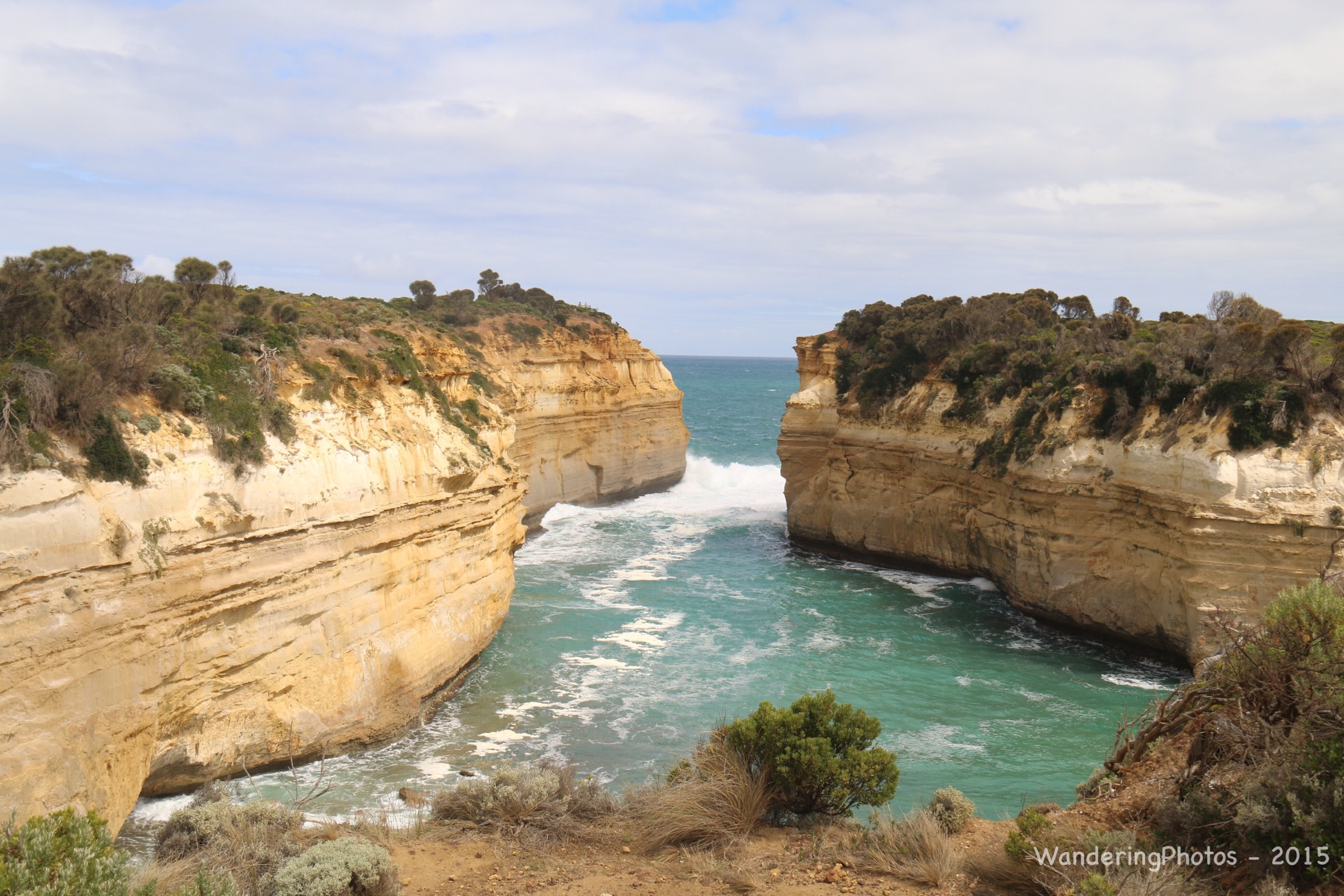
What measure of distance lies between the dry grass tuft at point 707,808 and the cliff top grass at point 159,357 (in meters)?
6.70

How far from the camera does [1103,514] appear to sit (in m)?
18.6

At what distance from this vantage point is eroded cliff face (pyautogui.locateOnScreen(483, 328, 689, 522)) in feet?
108

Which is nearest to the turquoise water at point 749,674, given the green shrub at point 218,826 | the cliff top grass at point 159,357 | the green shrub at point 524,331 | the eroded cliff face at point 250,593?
the eroded cliff face at point 250,593

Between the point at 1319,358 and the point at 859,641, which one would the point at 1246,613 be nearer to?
the point at 1319,358

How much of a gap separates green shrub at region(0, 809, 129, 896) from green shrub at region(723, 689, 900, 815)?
553 cm

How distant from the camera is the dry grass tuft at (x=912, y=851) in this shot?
279 inches

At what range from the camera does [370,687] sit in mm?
12891

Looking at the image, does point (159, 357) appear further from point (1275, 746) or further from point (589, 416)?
point (589, 416)

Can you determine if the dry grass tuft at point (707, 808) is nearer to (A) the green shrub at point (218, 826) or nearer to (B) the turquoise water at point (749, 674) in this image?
(B) the turquoise water at point (749, 674)

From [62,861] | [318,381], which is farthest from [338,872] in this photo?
[318,381]

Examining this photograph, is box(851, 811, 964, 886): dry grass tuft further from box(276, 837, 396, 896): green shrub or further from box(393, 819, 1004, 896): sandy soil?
box(276, 837, 396, 896): green shrub

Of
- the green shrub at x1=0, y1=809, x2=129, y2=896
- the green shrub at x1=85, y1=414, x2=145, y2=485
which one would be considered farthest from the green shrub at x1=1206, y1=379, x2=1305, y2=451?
the green shrub at x1=0, y1=809, x2=129, y2=896

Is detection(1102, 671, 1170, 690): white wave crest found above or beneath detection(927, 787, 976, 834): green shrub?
beneath

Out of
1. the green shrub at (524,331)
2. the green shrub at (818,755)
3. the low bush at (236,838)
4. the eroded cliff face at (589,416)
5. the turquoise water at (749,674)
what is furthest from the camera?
the green shrub at (524,331)
